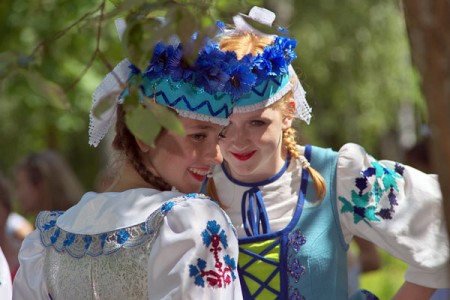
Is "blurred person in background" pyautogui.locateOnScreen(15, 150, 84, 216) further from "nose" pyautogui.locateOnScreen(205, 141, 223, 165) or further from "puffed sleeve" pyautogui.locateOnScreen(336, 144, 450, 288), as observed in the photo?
"nose" pyautogui.locateOnScreen(205, 141, 223, 165)

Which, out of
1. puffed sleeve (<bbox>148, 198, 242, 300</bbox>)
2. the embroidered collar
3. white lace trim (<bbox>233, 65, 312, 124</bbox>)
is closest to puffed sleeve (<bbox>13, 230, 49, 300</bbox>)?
puffed sleeve (<bbox>148, 198, 242, 300</bbox>)

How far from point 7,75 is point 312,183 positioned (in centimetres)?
173

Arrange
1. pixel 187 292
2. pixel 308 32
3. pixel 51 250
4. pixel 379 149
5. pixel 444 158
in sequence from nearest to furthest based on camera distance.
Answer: pixel 444 158
pixel 187 292
pixel 51 250
pixel 308 32
pixel 379 149

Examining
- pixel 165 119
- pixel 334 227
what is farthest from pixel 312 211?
pixel 165 119

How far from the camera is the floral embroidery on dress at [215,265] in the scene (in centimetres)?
221

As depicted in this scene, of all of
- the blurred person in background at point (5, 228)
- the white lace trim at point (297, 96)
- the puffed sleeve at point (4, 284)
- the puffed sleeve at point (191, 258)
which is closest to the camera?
the puffed sleeve at point (191, 258)

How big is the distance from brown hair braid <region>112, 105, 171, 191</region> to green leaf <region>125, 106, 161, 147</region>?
0.77 metres

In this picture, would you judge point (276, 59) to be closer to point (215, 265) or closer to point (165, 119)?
point (215, 265)

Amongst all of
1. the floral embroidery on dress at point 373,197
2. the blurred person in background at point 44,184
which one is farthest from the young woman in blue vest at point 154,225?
the blurred person in background at point 44,184

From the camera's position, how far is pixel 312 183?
3260mm

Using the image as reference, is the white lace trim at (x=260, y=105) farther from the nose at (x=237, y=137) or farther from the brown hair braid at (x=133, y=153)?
the brown hair braid at (x=133, y=153)

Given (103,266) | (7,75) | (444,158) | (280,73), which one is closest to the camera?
(444,158)

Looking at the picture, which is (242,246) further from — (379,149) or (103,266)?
(379,149)

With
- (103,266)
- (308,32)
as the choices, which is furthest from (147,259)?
(308,32)
